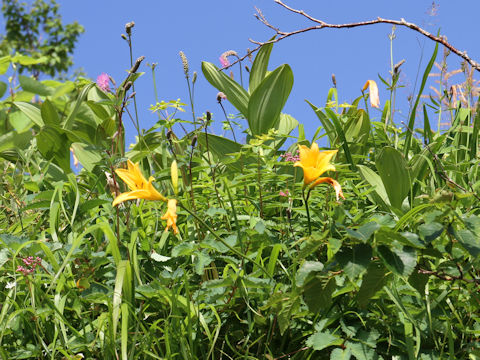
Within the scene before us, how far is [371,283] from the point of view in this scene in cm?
123

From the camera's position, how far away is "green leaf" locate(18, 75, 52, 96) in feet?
11.3

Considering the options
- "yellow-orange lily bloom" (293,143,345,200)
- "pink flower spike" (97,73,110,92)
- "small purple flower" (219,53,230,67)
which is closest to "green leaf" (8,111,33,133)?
"pink flower spike" (97,73,110,92)

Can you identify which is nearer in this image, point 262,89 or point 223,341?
point 223,341

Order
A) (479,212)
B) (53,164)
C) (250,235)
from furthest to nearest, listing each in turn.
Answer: (53,164)
(479,212)
(250,235)

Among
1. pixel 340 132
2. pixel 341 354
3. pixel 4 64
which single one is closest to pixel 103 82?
pixel 340 132

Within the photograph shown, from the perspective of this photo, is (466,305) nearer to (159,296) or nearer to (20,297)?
(159,296)

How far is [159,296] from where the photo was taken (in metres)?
1.50

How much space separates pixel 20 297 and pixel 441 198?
1.25 meters

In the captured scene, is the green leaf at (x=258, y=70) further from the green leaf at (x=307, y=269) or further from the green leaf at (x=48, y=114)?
the green leaf at (x=307, y=269)

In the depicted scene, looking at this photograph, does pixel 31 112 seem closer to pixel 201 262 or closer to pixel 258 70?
pixel 258 70

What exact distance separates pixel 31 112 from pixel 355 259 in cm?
242

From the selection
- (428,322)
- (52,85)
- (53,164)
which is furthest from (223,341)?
(52,85)

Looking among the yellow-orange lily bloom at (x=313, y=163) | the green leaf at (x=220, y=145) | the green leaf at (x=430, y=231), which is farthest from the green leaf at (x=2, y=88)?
the green leaf at (x=430, y=231)

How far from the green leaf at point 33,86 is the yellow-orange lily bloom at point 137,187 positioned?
2489 mm
